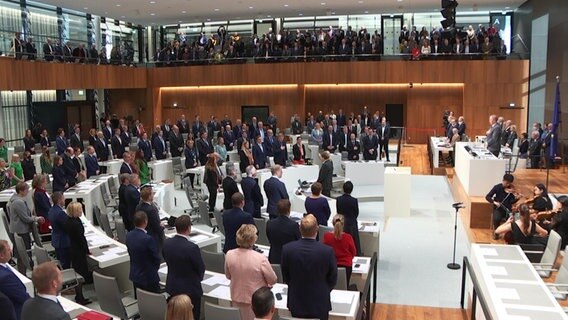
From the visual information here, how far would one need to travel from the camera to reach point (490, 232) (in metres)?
11.1

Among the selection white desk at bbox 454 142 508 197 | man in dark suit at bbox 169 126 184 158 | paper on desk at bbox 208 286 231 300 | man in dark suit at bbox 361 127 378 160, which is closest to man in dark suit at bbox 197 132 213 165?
man in dark suit at bbox 169 126 184 158

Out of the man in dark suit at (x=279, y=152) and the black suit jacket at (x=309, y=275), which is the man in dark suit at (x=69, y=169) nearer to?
the man in dark suit at (x=279, y=152)

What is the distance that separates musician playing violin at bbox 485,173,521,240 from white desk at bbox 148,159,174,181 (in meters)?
9.34

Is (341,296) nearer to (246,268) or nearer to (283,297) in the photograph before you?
(283,297)

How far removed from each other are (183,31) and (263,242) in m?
24.6

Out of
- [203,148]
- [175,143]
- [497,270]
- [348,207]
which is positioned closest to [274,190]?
[348,207]

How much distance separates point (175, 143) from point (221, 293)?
40.6ft

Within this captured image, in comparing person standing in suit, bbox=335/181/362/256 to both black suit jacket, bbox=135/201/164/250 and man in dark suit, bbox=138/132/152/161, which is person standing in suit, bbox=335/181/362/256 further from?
man in dark suit, bbox=138/132/152/161

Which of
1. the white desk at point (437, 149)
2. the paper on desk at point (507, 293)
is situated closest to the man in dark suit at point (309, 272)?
the paper on desk at point (507, 293)

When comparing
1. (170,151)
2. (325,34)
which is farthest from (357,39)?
(170,151)

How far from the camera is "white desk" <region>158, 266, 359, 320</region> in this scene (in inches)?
226

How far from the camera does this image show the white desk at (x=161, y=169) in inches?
629

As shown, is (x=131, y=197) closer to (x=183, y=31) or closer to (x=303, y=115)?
(x=303, y=115)

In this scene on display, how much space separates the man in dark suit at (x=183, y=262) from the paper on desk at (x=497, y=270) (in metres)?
3.25
